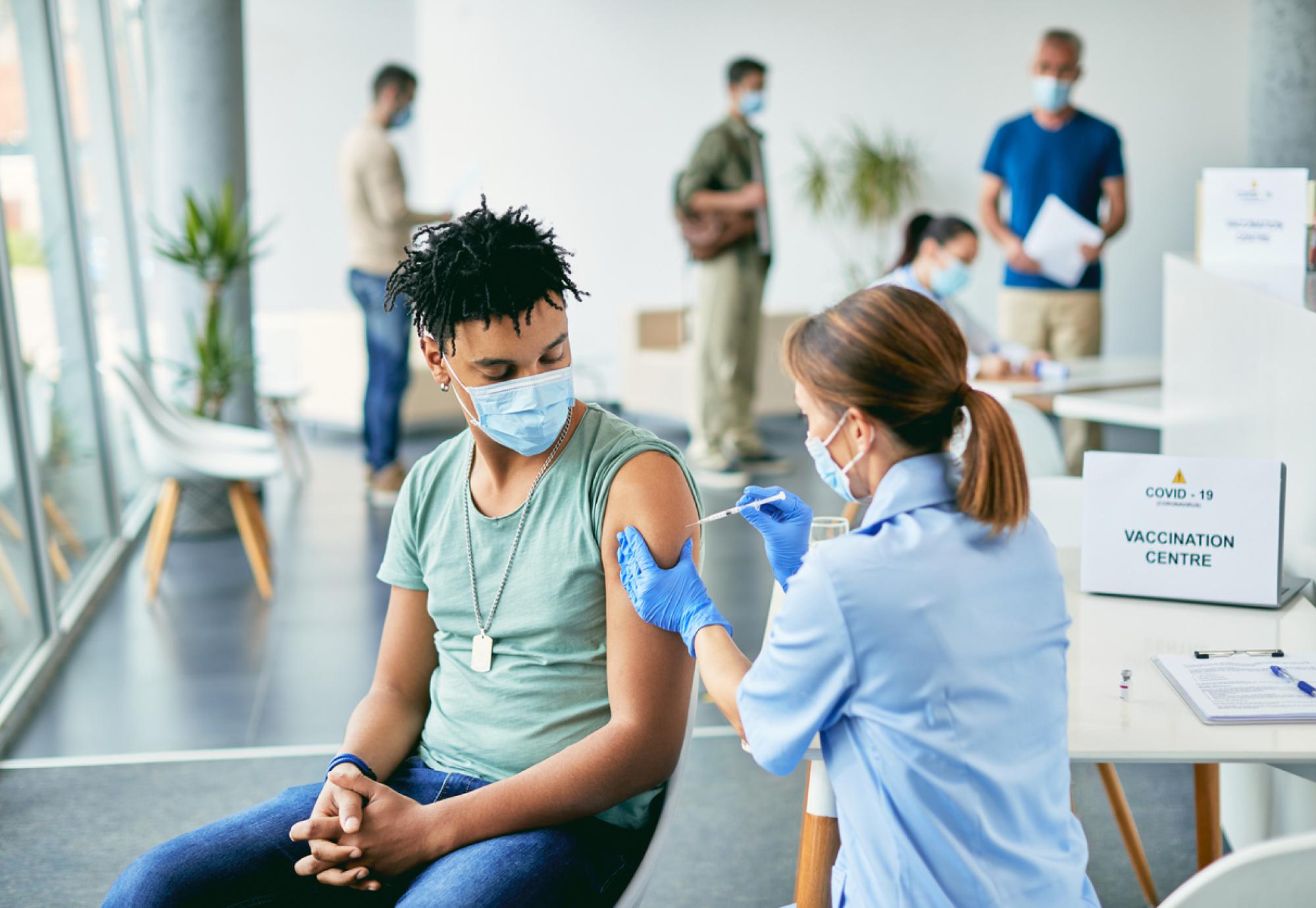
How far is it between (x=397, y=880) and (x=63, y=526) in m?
3.20

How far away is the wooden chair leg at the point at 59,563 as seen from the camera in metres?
4.10

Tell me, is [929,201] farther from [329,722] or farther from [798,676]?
[798,676]

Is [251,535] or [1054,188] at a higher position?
[1054,188]

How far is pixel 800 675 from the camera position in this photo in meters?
1.32

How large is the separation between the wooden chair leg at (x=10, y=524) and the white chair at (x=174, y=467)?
73cm

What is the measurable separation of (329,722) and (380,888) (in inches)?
74.4

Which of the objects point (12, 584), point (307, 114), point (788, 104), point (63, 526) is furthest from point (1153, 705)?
point (307, 114)

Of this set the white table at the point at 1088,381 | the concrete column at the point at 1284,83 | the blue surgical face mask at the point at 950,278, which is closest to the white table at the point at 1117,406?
the white table at the point at 1088,381

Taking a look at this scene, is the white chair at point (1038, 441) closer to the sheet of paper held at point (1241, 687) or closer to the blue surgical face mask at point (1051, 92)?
the sheet of paper held at point (1241, 687)

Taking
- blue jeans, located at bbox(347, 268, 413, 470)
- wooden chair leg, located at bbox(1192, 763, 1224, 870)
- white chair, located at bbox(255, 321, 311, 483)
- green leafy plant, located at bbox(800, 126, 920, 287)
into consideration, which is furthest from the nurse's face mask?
green leafy plant, located at bbox(800, 126, 920, 287)

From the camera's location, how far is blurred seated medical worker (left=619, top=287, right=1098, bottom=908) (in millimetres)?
1275

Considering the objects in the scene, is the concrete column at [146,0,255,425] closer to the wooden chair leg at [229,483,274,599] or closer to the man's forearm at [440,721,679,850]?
the wooden chair leg at [229,483,274,599]

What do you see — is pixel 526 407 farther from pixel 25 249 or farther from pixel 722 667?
pixel 25 249

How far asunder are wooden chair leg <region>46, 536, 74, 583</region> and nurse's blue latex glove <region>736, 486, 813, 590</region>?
293 centimetres
